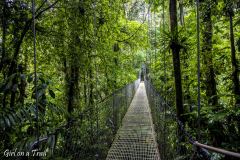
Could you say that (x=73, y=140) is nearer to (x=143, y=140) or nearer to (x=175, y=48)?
(x=175, y=48)

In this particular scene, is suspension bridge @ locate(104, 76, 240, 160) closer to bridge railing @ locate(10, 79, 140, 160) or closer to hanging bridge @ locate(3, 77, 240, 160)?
hanging bridge @ locate(3, 77, 240, 160)

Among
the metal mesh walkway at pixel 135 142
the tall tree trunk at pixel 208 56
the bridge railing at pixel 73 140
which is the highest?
the tall tree trunk at pixel 208 56

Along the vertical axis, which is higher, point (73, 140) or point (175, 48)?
point (175, 48)

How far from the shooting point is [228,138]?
1.66m

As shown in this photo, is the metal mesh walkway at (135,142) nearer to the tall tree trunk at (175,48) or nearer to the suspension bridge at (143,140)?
the suspension bridge at (143,140)

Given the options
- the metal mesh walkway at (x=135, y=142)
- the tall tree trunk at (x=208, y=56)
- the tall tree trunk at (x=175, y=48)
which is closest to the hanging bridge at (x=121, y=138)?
the metal mesh walkway at (x=135, y=142)

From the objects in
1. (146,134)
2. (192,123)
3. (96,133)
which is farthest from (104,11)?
(146,134)

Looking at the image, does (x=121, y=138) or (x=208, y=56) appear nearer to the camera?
(x=208, y=56)

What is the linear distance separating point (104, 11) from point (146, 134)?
201cm

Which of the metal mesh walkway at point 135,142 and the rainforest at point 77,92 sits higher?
the rainforest at point 77,92

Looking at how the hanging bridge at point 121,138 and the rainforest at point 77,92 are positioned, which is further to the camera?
the rainforest at point 77,92

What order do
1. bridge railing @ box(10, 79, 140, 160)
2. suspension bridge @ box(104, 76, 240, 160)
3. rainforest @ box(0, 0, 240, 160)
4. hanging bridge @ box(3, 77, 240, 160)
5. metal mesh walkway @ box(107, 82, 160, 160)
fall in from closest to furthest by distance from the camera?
bridge railing @ box(10, 79, 140, 160), hanging bridge @ box(3, 77, 240, 160), rainforest @ box(0, 0, 240, 160), suspension bridge @ box(104, 76, 240, 160), metal mesh walkway @ box(107, 82, 160, 160)

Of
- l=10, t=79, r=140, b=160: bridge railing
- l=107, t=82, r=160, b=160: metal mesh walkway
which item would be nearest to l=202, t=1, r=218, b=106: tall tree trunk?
l=107, t=82, r=160, b=160: metal mesh walkway

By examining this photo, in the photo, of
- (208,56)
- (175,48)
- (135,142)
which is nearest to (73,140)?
(175,48)
